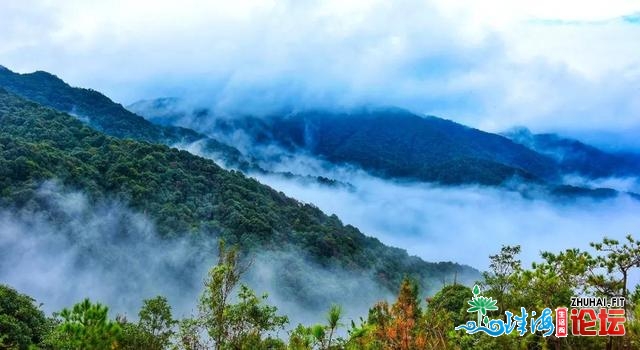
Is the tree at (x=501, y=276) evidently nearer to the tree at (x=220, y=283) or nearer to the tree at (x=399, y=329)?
the tree at (x=399, y=329)

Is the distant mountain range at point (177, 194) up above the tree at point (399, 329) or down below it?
above

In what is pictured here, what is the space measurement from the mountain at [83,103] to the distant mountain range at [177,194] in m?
29.6

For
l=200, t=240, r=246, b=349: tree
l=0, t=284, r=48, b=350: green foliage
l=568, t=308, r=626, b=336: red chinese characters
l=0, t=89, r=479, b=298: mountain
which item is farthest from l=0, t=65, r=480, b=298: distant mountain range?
l=568, t=308, r=626, b=336: red chinese characters

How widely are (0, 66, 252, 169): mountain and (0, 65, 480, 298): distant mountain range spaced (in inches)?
1164

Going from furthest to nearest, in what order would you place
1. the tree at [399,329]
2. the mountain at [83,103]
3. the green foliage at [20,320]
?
the mountain at [83,103], the green foliage at [20,320], the tree at [399,329]

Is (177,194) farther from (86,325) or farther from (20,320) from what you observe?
(86,325)

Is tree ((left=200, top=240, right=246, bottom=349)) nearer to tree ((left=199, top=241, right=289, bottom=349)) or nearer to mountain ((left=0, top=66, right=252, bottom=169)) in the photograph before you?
tree ((left=199, top=241, right=289, bottom=349))

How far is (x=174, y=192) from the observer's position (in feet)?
290

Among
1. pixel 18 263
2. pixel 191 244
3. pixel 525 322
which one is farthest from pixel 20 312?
pixel 191 244

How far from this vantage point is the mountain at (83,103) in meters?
141

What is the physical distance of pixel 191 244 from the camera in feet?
258

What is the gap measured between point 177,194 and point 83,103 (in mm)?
77251

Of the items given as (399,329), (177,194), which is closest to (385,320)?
(399,329)

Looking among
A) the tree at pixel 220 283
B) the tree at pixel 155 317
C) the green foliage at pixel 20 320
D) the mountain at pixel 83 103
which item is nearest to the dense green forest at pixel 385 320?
the tree at pixel 220 283
